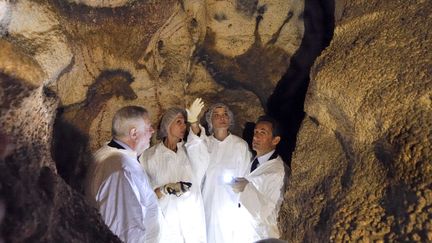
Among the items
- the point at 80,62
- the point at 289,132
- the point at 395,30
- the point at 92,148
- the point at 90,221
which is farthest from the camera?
the point at 289,132

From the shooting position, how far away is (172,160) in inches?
146

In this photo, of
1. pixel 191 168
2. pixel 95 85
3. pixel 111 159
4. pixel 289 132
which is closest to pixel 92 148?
pixel 95 85

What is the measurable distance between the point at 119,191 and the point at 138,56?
1505 millimetres

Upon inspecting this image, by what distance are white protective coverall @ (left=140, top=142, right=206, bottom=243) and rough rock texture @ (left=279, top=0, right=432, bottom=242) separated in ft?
3.32

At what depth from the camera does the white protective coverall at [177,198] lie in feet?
11.8

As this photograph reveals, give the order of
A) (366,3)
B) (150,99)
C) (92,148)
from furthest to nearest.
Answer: (150,99) → (92,148) → (366,3)

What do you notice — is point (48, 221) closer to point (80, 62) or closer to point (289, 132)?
point (80, 62)

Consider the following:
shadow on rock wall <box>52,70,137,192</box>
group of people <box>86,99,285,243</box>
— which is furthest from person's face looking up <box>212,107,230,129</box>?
shadow on rock wall <box>52,70,137,192</box>

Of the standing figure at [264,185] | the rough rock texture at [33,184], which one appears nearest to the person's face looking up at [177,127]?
the standing figure at [264,185]

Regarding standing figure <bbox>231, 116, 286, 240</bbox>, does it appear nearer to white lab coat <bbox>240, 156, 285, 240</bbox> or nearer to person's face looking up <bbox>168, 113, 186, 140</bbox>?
white lab coat <bbox>240, 156, 285, 240</bbox>

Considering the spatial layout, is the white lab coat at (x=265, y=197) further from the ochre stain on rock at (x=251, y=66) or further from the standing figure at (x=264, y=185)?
the ochre stain on rock at (x=251, y=66)

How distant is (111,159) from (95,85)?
117 cm

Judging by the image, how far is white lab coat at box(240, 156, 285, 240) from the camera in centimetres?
313

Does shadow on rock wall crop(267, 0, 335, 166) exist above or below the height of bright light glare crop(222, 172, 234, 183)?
above
